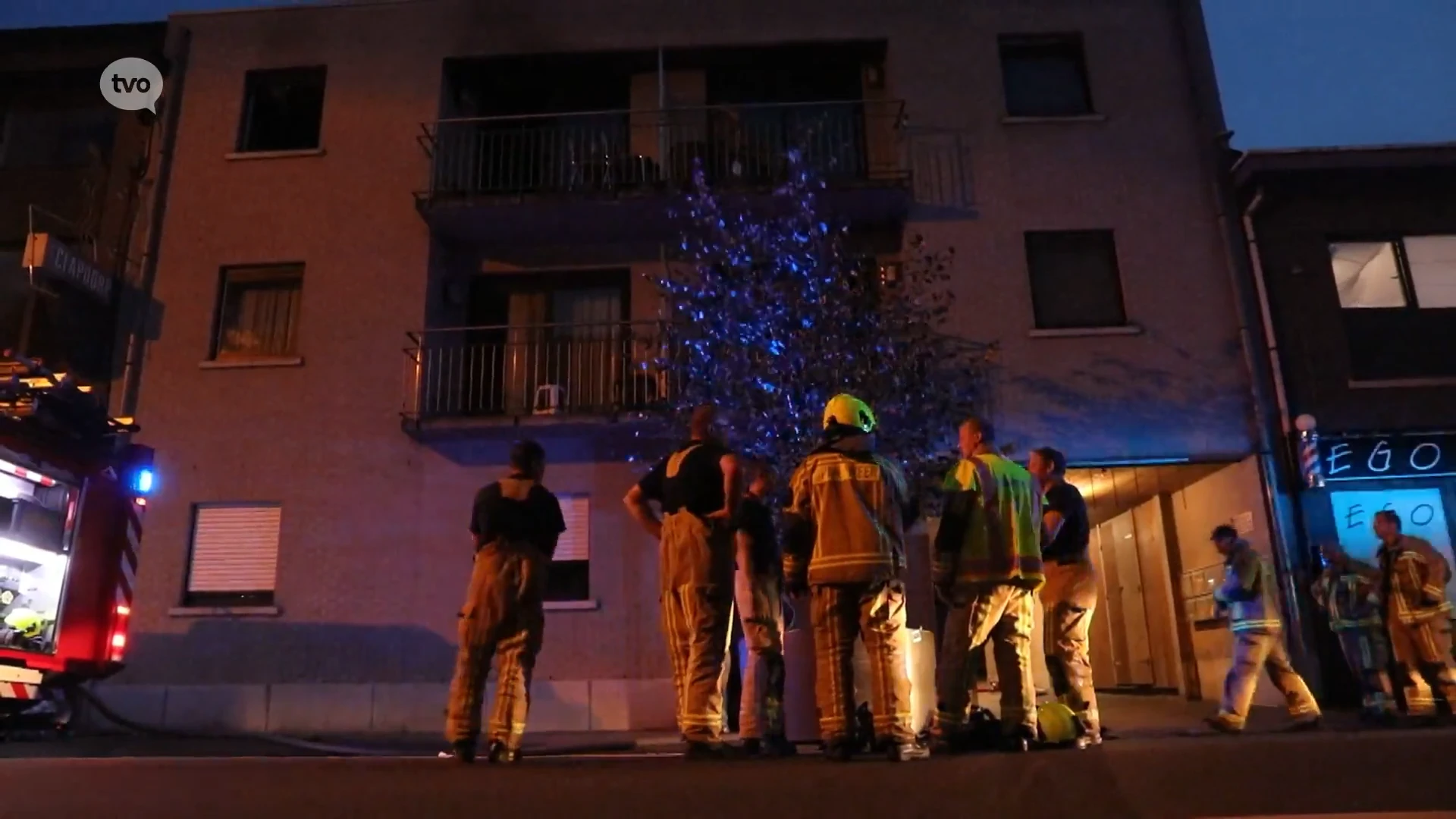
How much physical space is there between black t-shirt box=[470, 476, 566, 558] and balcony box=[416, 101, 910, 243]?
24.3ft

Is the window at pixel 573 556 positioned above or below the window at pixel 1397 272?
below

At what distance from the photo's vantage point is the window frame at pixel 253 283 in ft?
42.2

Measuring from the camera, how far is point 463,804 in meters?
3.39

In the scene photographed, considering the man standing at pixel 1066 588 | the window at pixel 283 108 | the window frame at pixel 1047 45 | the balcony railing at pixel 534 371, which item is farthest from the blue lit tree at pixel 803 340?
the window at pixel 283 108

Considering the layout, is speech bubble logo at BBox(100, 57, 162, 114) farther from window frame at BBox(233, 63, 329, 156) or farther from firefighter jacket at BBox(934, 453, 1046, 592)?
firefighter jacket at BBox(934, 453, 1046, 592)

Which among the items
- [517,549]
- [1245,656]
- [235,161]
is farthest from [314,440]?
[1245,656]

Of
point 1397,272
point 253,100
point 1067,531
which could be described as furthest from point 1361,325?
point 253,100

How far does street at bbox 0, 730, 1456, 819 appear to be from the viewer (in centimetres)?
→ 330

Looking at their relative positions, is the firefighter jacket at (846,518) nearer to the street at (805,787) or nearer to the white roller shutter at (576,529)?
the street at (805,787)

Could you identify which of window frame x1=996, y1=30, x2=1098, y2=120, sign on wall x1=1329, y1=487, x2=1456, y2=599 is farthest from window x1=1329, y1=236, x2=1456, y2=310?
window frame x1=996, y1=30, x2=1098, y2=120

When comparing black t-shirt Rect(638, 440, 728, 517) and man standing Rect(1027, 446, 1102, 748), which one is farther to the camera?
man standing Rect(1027, 446, 1102, 748)

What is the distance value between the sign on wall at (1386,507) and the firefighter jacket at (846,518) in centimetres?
904

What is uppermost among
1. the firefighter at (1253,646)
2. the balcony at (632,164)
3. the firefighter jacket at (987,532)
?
the balcony at (632,164)

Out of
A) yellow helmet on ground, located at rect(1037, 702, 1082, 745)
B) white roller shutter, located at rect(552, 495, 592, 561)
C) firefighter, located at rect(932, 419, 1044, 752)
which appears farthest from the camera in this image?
white roller shutter, located at rect(552, 495, 592, 561)
